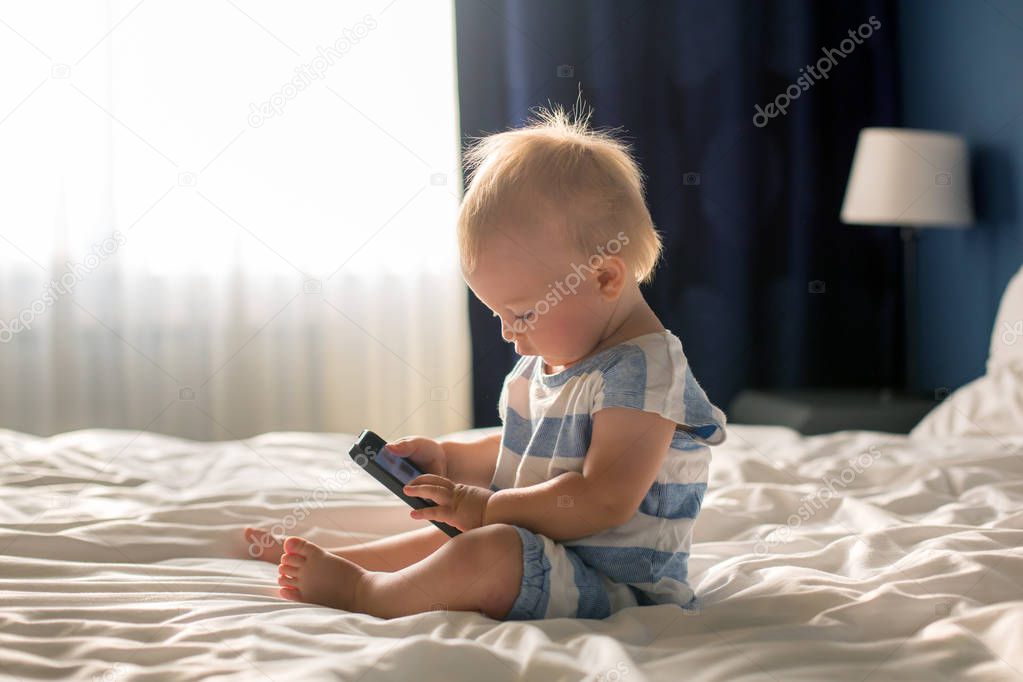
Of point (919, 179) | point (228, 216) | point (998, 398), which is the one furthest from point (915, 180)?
point (228, 216)

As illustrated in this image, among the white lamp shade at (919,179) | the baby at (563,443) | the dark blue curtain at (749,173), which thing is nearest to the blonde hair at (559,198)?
the baby at (563,443)

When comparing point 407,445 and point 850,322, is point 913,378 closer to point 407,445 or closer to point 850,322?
point 850,322

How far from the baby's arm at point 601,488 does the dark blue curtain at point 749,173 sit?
194cm

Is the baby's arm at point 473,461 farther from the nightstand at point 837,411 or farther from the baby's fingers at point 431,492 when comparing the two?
the nightstand at point 837,411

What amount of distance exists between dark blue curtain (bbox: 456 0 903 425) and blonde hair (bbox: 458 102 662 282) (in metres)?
1.85

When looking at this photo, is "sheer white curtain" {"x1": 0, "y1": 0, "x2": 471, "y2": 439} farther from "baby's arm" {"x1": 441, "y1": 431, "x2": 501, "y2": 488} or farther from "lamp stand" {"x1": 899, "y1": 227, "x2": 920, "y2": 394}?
"baby's arm" {"x1": 441, "y1": 431, "x2": 501, "y2": 488}

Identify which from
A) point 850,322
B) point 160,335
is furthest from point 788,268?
point 160,335

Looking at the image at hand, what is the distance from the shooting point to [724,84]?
2979mm

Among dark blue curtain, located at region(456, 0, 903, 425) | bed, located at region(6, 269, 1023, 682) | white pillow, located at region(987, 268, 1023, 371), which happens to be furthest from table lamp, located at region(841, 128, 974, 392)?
bed, located at region(6, 269, 1023, 682)

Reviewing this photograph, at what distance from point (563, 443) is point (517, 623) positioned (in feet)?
0.72

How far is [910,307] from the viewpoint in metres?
2.77

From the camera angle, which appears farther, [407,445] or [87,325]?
[87,325]

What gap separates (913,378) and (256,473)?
2.16 meters

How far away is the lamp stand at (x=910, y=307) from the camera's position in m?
2.71
